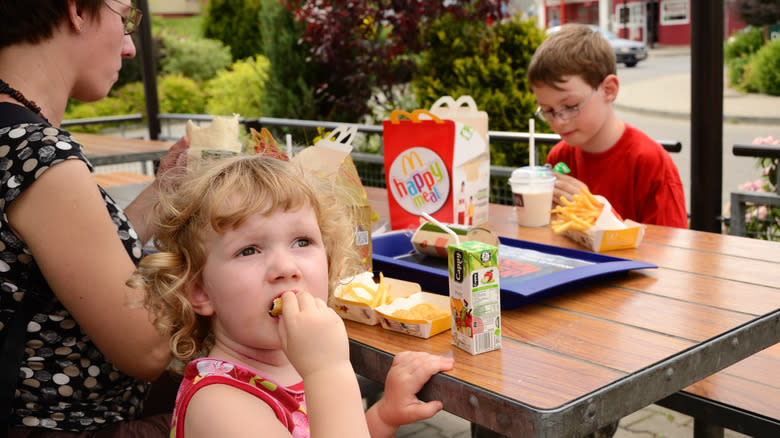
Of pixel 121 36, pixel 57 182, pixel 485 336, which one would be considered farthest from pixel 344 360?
pixel 121 36

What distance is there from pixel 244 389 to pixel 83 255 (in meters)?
0.43

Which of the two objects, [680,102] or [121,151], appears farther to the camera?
[680,102]

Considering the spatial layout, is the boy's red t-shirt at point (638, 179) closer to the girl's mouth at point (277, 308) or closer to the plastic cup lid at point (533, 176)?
the plastic cup lid at point (533, 176)

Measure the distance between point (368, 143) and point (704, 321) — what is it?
7.08 meters

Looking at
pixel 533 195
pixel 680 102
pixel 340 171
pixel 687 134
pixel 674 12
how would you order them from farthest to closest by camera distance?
1. pixel 674 12
2. pixel 680 102
3. pixel 687 134
4. pixel 533 195
5. pixel 340 171

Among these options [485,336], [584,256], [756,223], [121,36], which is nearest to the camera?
[485,336]

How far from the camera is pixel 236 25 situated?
19.2 m

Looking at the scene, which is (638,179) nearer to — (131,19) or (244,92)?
(131,19)

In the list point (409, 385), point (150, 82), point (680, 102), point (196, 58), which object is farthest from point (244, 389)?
point (196, 58)

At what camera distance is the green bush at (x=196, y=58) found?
759 inches

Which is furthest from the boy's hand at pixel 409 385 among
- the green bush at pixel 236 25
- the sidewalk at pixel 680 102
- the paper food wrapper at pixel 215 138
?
the green bush at pixel 236 25

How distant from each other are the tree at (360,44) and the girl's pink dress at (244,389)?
6161 mm

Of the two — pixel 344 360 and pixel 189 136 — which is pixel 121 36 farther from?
pixel 344 360

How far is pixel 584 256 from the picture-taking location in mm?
1916
